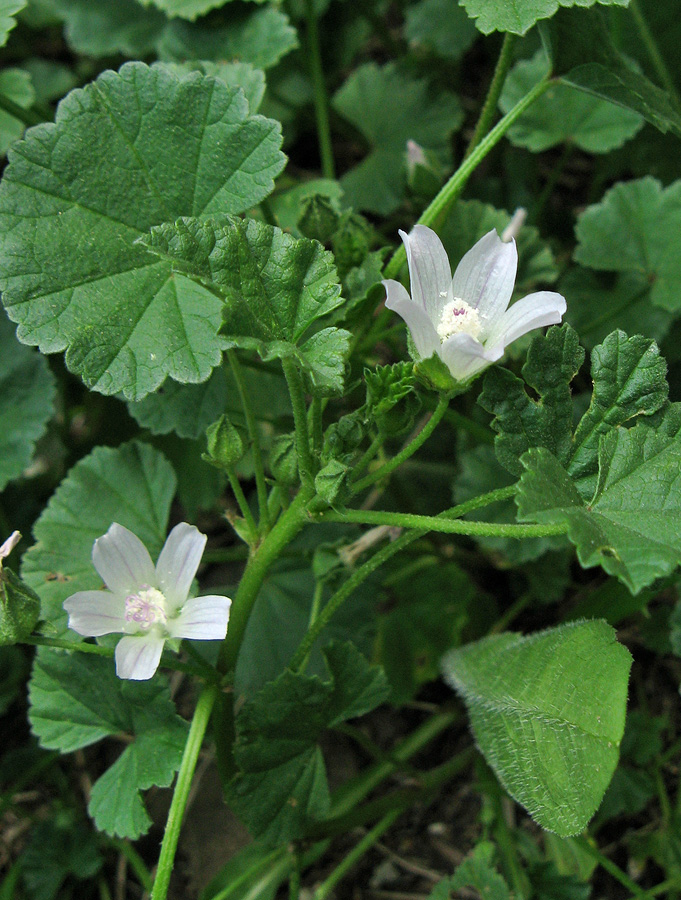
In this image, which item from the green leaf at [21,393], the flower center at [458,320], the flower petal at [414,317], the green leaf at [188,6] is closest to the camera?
the flower petal at [414,317]

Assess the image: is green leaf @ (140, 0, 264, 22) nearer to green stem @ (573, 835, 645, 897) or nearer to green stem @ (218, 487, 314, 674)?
green stem @ (218, 487, 314, 674)

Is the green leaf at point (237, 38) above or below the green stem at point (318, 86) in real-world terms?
above

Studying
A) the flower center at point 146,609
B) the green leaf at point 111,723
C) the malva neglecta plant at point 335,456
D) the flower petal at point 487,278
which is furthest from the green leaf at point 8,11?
the green leaf at point 111,723

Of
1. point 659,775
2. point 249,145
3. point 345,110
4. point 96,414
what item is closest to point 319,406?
point 249,145

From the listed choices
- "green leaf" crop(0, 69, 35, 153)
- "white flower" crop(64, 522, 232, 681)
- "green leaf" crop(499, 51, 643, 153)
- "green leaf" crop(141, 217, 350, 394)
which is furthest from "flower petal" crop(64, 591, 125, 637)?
"green leaf" crop(499, 51, 643, 153)

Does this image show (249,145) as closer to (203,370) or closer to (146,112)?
(146,112)

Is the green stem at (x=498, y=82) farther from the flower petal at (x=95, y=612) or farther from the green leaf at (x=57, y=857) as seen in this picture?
the green leaf at (x=57, y=857)
